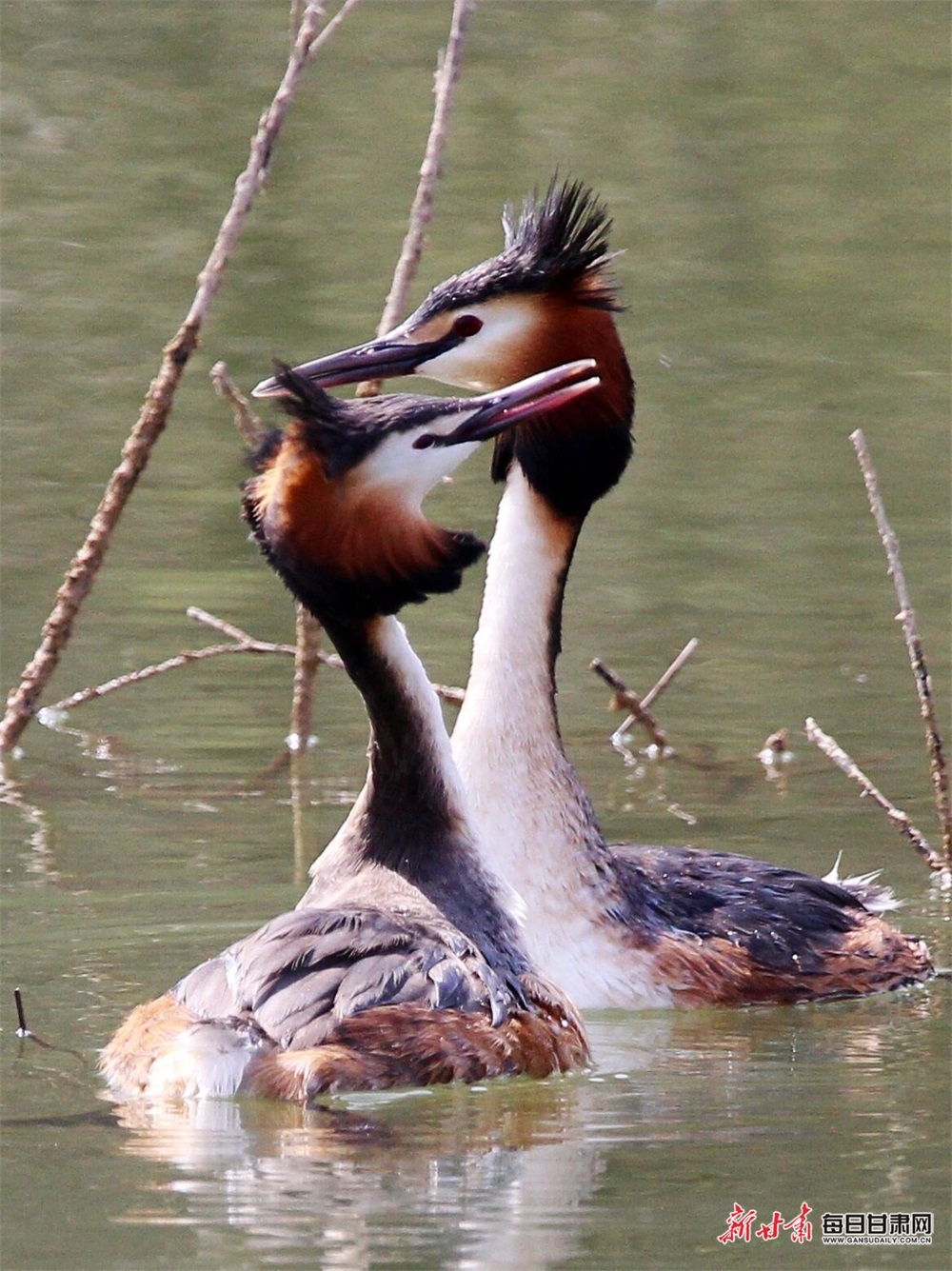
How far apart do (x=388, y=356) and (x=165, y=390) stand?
1174 millimetres

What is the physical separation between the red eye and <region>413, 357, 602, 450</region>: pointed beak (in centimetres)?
94

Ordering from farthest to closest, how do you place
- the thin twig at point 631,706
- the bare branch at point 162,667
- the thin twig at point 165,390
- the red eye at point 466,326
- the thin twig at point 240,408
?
the bare branch at point 162,667 → the thin twig at point 631,706 → the thin twig at point 240,408 → the thin twig at point 165,390 → the red eye at point 466,326

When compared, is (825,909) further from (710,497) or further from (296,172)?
(296,172)

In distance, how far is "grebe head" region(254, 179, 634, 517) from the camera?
24.2 feet

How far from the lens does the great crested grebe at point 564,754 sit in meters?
6.98

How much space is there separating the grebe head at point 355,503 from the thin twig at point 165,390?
217cm

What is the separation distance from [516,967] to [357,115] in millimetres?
13855

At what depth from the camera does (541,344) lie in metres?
7.52

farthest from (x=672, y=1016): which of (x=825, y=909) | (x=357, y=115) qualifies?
(x=357, y=115)

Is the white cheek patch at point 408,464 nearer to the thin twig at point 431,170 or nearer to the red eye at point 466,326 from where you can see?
the red eye at point 466,326

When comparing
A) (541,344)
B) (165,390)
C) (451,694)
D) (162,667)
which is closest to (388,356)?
(541,344)

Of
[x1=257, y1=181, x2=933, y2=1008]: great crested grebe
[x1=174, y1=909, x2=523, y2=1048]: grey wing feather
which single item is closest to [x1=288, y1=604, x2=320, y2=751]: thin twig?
[x1=257, y1=181, x2=933, y2=1008]: great crested grebe

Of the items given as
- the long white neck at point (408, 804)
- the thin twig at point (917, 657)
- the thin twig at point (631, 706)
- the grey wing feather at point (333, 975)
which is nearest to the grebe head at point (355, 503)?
the long white neck at point (408, 804)

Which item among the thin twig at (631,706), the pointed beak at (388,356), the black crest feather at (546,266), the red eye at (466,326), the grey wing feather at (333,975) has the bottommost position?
the grey wing feather at (333,975)
